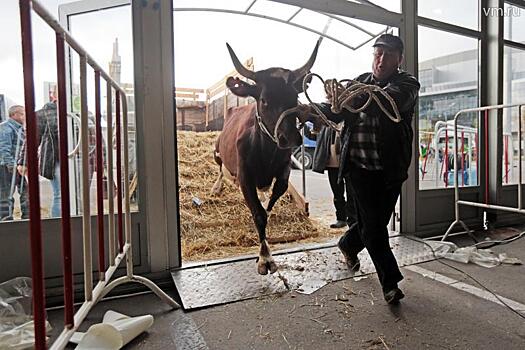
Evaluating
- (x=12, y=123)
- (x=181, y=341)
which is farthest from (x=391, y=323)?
(x=12, y=123)

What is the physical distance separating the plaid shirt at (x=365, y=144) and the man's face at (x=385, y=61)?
28 cm

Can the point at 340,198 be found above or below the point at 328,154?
below

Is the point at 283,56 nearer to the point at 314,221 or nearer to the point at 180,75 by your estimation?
the point at 180,75

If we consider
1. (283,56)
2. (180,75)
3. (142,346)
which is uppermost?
(283,56)

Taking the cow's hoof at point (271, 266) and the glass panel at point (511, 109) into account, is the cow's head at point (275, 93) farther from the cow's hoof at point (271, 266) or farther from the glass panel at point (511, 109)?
the glass panel at point (511, 109)

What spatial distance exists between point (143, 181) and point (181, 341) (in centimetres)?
110

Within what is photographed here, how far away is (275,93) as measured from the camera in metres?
2.32

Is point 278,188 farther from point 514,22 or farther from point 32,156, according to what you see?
point 514,22

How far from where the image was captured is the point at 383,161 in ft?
6.77

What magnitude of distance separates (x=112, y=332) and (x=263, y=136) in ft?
4.99

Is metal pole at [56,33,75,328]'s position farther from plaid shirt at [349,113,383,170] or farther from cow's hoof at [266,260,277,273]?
cow's hoof at [266,260,277,273]

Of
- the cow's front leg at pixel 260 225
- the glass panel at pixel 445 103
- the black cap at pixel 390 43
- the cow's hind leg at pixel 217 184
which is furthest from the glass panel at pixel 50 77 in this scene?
the glass panel at pixel 445 103

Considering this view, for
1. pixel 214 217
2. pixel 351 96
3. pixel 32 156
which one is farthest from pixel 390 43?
pixel 214 217

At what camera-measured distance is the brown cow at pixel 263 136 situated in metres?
2.32
